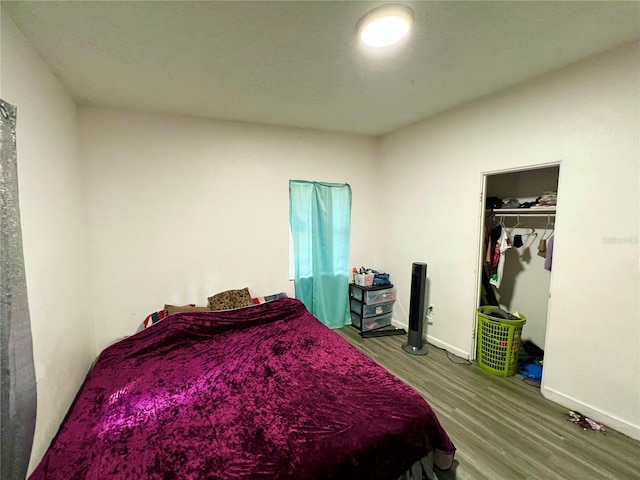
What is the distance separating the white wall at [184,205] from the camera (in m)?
2.51

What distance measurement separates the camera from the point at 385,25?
144cm

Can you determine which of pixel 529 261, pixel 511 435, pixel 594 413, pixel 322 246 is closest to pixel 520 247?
pixel 529 261

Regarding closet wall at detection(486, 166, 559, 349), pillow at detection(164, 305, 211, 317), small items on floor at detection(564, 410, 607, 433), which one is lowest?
small items on floor at detection(564, 410, 607, 433)

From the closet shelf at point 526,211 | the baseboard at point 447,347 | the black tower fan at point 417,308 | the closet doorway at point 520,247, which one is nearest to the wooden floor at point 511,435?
the baseboard at point 447,347

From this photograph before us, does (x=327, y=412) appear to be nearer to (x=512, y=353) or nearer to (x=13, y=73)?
(x=512, y=353)

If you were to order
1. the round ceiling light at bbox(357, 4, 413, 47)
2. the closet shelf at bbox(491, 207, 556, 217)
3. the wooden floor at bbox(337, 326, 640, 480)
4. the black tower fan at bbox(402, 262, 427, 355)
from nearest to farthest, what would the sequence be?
the round ceiling light at bbox(357, 4, 413, 47), the wooden floor at bbox(337, 326, 640, 480), the closet shelf at bbox(491, 207, 556, 217), the black tower fan at bbox(402, 262, 427, 355)

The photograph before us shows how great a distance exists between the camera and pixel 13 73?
4.50 ft

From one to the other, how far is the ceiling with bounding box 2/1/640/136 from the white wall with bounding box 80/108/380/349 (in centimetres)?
35

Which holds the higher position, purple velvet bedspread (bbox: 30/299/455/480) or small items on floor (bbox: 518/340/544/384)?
purple velvet bedspread (bbox: 30/299/455/480)

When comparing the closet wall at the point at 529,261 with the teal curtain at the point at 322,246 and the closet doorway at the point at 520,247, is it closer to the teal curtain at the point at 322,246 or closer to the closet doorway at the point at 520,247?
the closet doorway at the point at 520,247

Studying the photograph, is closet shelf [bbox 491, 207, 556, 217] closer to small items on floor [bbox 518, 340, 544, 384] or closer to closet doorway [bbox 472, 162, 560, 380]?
closet doorway [bbox 472, 162, 560, 380]

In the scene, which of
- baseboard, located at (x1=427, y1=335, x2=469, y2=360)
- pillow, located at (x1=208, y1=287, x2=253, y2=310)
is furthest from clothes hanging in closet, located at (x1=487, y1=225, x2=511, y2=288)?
pillow, located at (x1=208, y1=287, x2=253, y2=310)

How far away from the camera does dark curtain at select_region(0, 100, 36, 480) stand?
43.1 inches

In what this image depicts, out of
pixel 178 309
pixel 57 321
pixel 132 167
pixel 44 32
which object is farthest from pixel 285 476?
pixel 132 167
